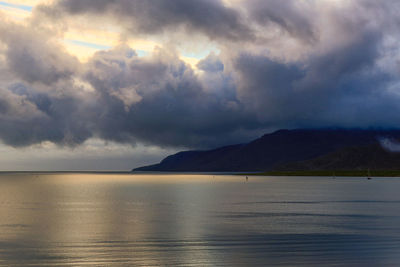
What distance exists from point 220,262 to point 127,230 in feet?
61.9

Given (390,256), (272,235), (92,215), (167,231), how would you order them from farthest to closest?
(92,215) < (167,231) < (272,235) < (390,256)

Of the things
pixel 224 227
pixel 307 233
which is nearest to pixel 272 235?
pixel 307 233

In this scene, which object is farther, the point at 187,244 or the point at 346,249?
the point at 187,244

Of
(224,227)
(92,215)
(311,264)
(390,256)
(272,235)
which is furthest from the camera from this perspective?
(92,215)

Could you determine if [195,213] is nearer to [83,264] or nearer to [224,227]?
[224,227]

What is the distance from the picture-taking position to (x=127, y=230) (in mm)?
46562

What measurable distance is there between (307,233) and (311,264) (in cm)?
1577

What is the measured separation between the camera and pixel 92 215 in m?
62.9

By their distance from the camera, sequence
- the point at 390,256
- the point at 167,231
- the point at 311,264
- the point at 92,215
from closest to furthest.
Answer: the point at 311,264 → the point at 390,256 → the point at 167,231 → the point at 92,215

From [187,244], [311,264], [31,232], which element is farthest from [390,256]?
[31,232]


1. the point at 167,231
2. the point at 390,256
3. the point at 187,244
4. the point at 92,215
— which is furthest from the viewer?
the point at 92,215

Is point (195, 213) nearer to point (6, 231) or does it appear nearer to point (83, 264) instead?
point (6, 231)

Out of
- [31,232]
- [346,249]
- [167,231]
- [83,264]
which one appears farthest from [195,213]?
[83,264]

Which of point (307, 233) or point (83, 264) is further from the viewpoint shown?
point (307, 233)
